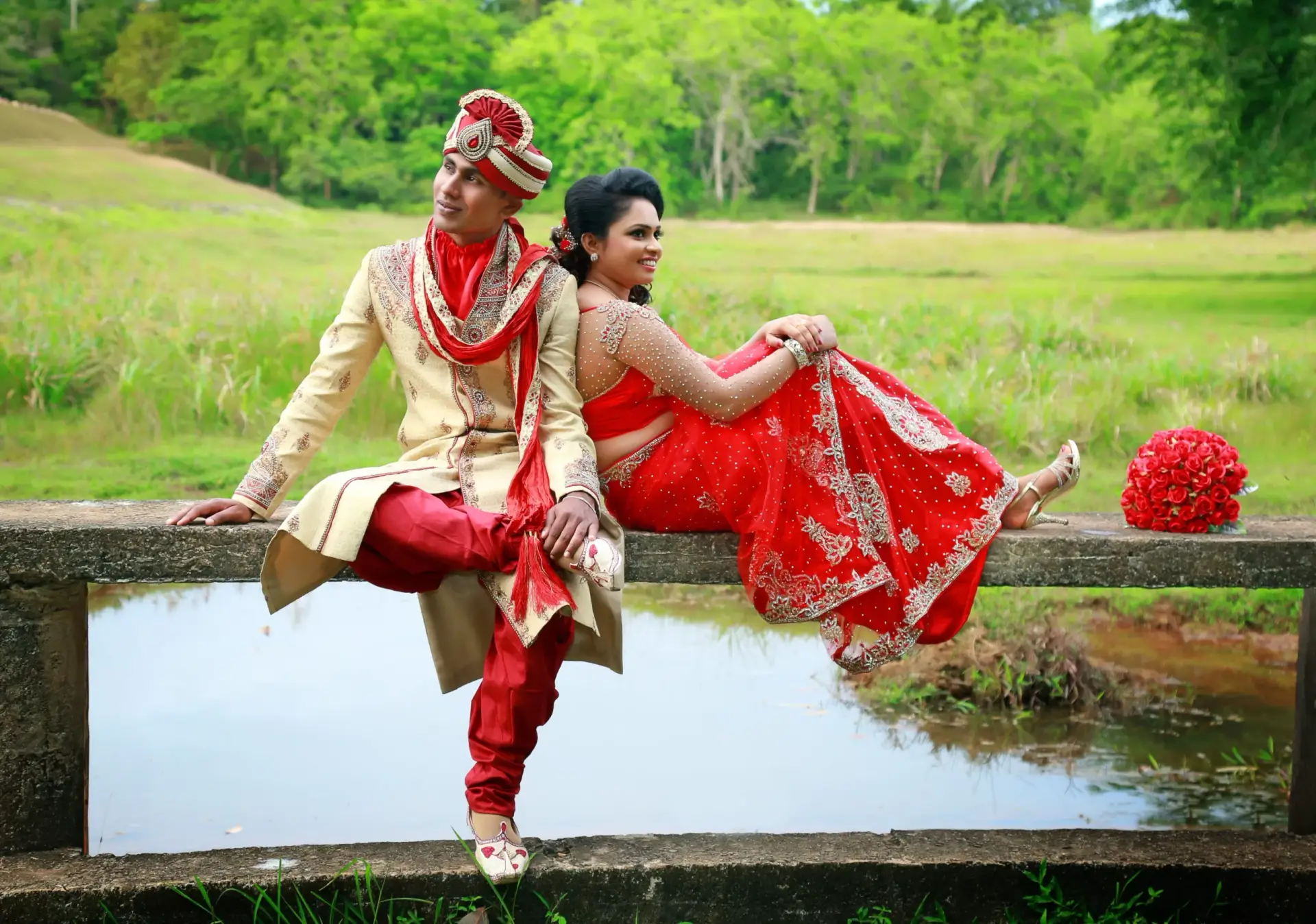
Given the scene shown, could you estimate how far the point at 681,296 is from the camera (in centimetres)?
776

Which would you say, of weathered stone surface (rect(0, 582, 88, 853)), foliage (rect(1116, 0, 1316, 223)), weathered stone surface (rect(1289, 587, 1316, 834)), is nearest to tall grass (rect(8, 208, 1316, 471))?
foliage (rect(1116, 0, 1316, 223))

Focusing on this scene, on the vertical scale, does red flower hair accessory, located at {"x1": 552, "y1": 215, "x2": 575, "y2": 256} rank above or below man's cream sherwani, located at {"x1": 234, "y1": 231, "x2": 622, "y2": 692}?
above

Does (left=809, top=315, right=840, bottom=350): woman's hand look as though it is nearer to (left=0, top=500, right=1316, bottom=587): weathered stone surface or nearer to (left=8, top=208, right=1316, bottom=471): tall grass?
(left=0, top=500, right=1316, bottom=587): weathered stone surface

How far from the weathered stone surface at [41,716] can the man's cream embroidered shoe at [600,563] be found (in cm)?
101

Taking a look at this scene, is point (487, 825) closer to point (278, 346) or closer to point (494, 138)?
point (494, 138)

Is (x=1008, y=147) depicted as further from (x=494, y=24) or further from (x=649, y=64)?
(x=494, y=24)

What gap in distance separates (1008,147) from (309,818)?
604 centimetres

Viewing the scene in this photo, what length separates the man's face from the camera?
2635mm

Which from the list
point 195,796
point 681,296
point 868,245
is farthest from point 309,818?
point 868,245

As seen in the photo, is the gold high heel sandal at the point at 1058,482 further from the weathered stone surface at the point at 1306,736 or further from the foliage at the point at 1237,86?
the foliage at the point at 1237,86

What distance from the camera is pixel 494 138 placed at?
260 centimetres

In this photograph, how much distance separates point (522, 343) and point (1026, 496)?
112cm

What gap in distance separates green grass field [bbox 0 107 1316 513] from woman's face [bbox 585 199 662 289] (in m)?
3.99

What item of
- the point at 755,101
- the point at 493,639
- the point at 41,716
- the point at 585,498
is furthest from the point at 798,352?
the point at 755,101
